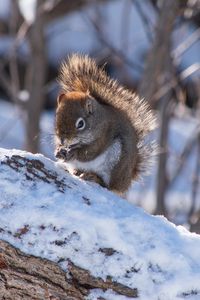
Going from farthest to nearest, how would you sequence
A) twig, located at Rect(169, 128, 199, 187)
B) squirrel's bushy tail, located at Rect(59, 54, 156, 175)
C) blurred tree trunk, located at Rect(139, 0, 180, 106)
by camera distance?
twig, located at Rect(169, 128, 199, 187) → blurred tree trunk, located at Rect(139, 0, 180, 106) → squirrel's bushy tail, located at Rect(59, 54, 156, 175)

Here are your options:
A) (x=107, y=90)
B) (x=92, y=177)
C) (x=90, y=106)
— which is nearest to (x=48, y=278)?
(x=92, y=177)

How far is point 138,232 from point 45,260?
10.8 inches

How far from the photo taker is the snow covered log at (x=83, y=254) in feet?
6.69

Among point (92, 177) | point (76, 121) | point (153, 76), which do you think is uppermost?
point (153, 76)

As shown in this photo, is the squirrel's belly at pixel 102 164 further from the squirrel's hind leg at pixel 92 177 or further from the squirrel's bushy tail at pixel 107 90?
the squirrel's bushy tail at pixel 107 90

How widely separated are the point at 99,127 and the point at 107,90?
0.64 feet

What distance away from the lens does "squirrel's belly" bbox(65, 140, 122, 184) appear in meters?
2.81

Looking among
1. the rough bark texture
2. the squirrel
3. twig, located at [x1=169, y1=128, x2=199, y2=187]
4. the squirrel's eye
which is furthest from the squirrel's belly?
twig, located at [x1=169, y1=128, x2=199, y2=187]

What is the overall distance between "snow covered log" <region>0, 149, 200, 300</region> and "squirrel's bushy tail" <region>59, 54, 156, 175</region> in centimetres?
86

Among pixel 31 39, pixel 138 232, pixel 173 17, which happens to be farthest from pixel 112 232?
pixel 31 39

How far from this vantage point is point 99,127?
286 centimetres

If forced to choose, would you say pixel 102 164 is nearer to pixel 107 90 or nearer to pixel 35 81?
pixel 107 90

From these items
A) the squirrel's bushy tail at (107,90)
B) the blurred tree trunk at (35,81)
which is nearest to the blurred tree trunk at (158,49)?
the squirrel's bushy tail at (107,90)

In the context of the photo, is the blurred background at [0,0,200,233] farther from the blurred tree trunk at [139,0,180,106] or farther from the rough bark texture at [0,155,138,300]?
the rough bark texture at [0,155,138,300]
